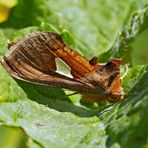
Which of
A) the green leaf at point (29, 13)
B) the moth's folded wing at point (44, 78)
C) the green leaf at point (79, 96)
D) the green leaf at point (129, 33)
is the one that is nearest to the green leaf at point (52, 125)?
the green leaf at point (79, 96)

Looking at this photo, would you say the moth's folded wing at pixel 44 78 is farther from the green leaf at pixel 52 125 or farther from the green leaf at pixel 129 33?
the green leaf at pixel 129 33

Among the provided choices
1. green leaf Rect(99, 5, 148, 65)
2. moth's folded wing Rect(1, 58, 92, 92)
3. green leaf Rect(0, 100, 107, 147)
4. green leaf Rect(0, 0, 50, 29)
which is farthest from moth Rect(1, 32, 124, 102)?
green leaf Rect(0, 0, 50, 29)

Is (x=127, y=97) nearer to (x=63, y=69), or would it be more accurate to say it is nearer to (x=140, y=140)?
(x=63, y=69)

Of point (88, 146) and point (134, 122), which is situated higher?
point (134, 122)

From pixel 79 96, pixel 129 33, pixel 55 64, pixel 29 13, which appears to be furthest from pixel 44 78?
pixel 29 13

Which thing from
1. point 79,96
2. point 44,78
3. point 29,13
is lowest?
point 79,96

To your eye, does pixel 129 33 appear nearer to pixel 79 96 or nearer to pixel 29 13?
pixel 79 96

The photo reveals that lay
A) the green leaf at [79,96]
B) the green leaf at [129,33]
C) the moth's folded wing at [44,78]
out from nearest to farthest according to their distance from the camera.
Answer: the green leaf at [79,96] → the moth's folded wing at [44,78] → the green leaf at [129,33]

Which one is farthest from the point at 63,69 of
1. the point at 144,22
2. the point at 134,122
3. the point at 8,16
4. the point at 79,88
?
Result: the point at 8,16
